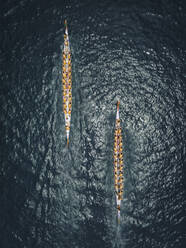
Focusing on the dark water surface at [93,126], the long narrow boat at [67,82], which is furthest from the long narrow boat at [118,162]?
the long narrow boat at [67,82]

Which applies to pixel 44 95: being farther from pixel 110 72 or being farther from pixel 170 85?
pixel 170 85

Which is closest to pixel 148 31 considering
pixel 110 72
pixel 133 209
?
pixel 110 72

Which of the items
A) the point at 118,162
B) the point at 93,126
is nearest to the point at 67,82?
the point at 93,126

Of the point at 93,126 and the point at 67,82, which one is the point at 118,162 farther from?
the point at 67,82

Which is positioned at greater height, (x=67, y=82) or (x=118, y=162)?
(x=67, y=82)

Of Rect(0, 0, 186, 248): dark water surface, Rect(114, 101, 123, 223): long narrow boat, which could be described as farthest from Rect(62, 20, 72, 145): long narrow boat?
Rect(114, 101, 123, 223): long narrow boat

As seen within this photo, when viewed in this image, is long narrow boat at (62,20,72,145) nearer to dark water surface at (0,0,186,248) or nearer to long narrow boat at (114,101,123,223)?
dark water surface at (0,0,186,248)

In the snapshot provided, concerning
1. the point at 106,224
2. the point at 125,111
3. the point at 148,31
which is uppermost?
the point at 148,31

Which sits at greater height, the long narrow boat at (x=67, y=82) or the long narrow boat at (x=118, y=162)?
the long narrow boat at (x=67, y=82)

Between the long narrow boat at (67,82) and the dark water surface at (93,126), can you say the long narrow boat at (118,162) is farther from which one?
the long narrow boat at (67,82)
